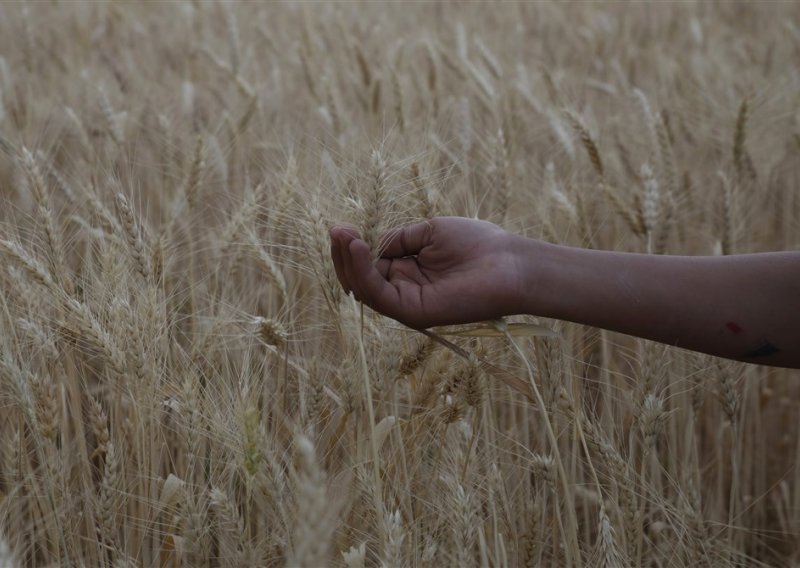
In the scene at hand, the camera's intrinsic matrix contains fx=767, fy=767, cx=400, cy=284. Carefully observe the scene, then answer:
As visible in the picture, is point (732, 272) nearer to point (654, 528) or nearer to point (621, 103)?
point (654, 528)

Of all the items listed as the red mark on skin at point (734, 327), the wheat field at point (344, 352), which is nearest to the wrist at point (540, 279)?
the wheat field at point (344, 352)

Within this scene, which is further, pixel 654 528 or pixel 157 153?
pixel 157 153

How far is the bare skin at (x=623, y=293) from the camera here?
1199mm

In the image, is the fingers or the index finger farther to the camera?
the index finger

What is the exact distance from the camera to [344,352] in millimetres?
1295

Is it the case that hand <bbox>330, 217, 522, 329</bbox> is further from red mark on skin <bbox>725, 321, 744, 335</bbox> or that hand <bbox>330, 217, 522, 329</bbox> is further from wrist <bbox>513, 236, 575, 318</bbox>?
red mark on skin <bbox>725, 321, 744, 335</bbox>

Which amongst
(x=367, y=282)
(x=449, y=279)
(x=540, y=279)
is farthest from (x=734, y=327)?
(x=367, y=282)

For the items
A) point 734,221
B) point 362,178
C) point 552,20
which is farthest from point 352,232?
point 552,20

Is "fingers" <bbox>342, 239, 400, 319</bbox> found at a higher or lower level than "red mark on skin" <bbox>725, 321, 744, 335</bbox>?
higher

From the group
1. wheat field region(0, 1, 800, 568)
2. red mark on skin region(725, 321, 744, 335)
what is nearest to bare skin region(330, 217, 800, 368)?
red mark on skin region(725, 321, 744, 335)

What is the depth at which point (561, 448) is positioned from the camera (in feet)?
5.09

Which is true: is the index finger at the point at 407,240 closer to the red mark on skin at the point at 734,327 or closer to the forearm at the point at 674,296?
the forearm at the point at 674,296

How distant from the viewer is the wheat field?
4.01 feet

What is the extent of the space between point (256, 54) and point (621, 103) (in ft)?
6.33
